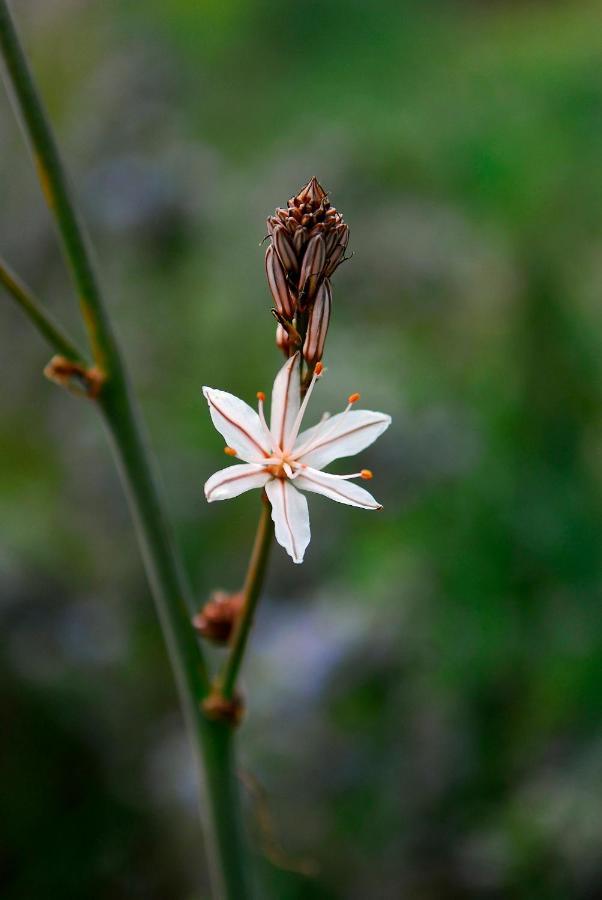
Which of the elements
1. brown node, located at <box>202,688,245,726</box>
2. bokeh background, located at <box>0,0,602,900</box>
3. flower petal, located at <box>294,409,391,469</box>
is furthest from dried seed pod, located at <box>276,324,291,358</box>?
bokeh background, located at <box>0,0,602,900</box>

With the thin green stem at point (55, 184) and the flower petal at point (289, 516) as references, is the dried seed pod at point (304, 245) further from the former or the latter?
the thin green stem at point (55, 184)

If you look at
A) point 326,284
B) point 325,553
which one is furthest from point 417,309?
point 326,284

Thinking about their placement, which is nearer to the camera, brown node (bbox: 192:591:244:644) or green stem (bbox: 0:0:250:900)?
green stem (bbox: 0:0:250:900)

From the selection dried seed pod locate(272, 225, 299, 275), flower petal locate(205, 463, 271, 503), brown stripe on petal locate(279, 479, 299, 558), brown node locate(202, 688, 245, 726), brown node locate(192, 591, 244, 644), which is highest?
dried seed pod locate(272, 225, 299, 275)

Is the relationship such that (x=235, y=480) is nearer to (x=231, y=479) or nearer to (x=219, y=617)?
(x=231, y=479)

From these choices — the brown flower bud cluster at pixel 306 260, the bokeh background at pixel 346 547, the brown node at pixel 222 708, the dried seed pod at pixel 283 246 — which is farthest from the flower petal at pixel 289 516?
the bokeh background at pixel 346 547

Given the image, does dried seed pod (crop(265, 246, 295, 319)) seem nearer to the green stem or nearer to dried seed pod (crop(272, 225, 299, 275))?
dried seed pod (crop(272, 225, 299, 275))

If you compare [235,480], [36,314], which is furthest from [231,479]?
[36,314]

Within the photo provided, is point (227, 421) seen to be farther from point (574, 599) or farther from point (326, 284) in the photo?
point (574, 599)

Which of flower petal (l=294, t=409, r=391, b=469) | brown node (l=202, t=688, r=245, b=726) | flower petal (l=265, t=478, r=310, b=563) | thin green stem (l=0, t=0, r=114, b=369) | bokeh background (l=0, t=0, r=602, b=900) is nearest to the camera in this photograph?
flower petal (l=265, t=478, r=310, b=563)
